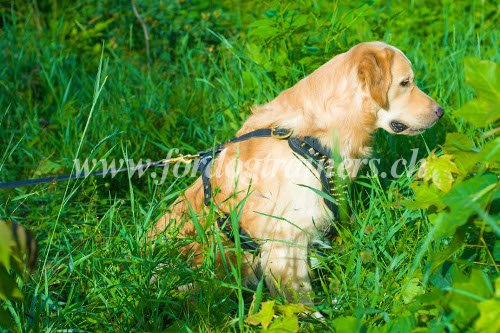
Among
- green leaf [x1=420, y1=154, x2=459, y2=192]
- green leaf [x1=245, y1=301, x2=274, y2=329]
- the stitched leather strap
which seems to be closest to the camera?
green leaf [x1=420, y1=154, x2=459, y2=192]

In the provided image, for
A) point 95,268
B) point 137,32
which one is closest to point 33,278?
point 95,268

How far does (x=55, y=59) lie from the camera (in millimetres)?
4789

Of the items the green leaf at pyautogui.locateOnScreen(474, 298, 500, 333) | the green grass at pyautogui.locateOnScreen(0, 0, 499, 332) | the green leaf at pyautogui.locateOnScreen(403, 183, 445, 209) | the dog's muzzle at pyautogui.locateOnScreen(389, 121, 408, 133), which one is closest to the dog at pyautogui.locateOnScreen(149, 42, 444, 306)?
the dog's muzzle at pyautogui.locateOnScreen(389, 121, 408, 133)

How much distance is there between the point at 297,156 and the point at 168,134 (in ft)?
4.66

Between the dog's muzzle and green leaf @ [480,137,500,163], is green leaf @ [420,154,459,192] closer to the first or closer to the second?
green leaf @ [480,137,500,163]

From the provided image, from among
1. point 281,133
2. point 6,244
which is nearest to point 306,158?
point 281,133

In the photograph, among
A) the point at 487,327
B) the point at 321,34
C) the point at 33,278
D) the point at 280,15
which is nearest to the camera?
the point at 487,327

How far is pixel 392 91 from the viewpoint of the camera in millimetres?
2963

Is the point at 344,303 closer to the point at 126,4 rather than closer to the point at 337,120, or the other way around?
the point at 337,120

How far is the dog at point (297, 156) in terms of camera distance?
9.24 ft

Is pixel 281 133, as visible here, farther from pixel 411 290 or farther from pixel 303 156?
pixel 411 290

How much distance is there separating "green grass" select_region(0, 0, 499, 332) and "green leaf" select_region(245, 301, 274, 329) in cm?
9

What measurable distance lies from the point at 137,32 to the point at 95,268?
140 inches

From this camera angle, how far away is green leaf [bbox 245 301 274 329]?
216 centimetres
